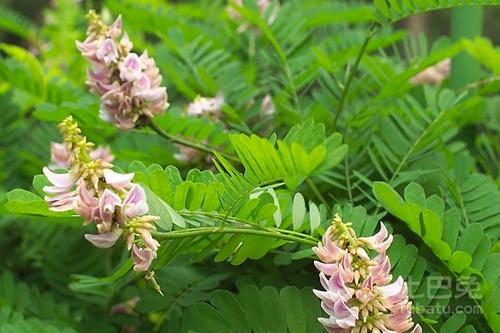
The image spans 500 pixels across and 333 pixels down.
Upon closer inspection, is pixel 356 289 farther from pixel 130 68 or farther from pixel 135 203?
pixel 130 68

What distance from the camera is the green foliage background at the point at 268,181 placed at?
622mm

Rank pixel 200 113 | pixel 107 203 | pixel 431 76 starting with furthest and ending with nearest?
1. pixel 431 76
2. pixel 200 113
3. pixel 107 203

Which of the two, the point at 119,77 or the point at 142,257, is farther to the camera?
the point at 119,77

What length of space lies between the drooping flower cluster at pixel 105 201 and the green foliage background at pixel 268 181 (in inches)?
1.1

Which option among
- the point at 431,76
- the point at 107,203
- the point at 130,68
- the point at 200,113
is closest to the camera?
the point at 107,203

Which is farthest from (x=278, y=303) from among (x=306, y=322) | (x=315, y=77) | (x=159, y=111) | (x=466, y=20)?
(x=466, y=20)

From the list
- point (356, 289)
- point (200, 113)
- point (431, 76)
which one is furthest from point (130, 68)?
point (431, 76)

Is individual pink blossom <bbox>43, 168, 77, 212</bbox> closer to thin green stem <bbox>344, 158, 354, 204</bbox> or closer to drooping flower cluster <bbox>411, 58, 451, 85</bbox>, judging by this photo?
thin green stem <bbox>344, 158, 354, 204</bbox>

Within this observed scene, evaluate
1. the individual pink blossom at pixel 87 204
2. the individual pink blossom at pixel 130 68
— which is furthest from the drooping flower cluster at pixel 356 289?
the individual pink blossom at pixel 130 68

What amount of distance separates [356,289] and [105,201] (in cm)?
19

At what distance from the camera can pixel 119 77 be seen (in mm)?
752

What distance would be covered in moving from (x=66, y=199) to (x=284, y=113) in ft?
1.28

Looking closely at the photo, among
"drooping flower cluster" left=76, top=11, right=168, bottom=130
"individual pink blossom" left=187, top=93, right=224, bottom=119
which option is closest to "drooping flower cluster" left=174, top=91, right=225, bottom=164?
"individual pink blossom" left=187, top=93, right=224, bottom=119

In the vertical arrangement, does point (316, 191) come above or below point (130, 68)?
below
